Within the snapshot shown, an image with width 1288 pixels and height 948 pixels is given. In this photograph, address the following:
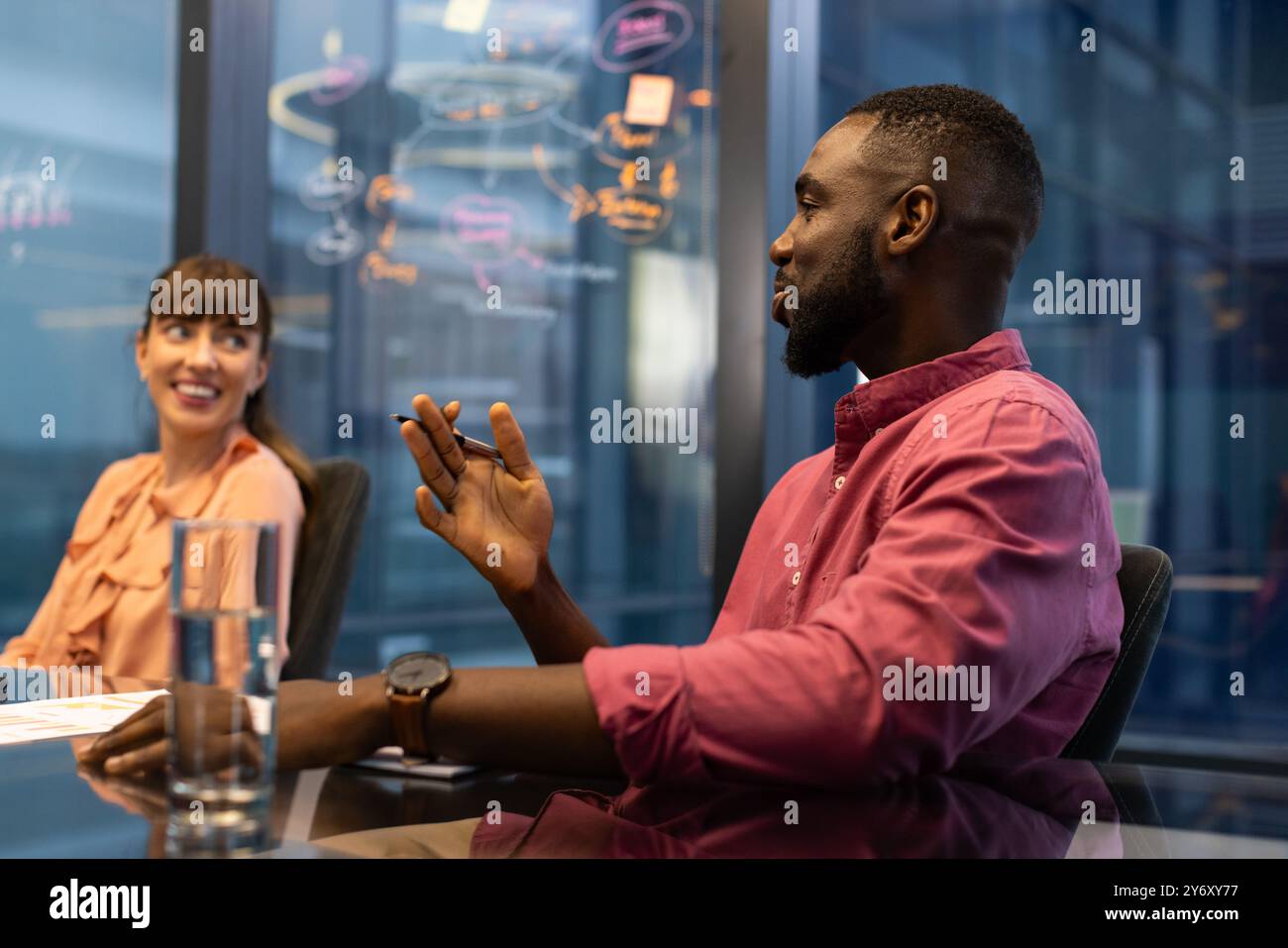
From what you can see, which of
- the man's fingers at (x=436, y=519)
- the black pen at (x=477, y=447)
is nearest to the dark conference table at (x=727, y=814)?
the man's fingers at (x=436, y=519)

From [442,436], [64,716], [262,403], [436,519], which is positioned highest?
[262,403]

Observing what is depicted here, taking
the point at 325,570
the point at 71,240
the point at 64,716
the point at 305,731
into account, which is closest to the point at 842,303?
the point at 305,731

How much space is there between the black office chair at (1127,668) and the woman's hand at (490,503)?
0.67m

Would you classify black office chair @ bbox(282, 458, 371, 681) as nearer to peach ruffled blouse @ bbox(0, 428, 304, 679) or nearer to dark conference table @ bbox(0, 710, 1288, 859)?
peach ruffled blouse @ bbox(0, 428, 304, 679)

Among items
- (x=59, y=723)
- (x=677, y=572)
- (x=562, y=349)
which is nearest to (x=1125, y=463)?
(x=677, y=572)

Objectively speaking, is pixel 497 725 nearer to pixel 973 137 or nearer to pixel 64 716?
pixel 64 716

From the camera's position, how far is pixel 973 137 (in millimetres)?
1441

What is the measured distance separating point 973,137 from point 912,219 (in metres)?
0.13

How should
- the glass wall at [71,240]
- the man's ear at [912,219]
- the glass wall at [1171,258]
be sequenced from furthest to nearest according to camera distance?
the glass wall at [71,240] → the glass wall at [1171,258] → the man's ear at [912,219]

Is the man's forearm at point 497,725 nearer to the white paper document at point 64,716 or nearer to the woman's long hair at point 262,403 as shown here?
the white paper document at point 64,716

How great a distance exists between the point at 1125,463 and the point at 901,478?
92.3 inches

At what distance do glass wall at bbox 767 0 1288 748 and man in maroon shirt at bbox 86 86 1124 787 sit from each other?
1.64 meters

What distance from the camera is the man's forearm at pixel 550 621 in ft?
5.00

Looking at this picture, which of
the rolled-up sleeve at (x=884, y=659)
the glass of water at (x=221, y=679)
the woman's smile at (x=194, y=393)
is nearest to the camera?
the glass of water at (x=221, y=679)
